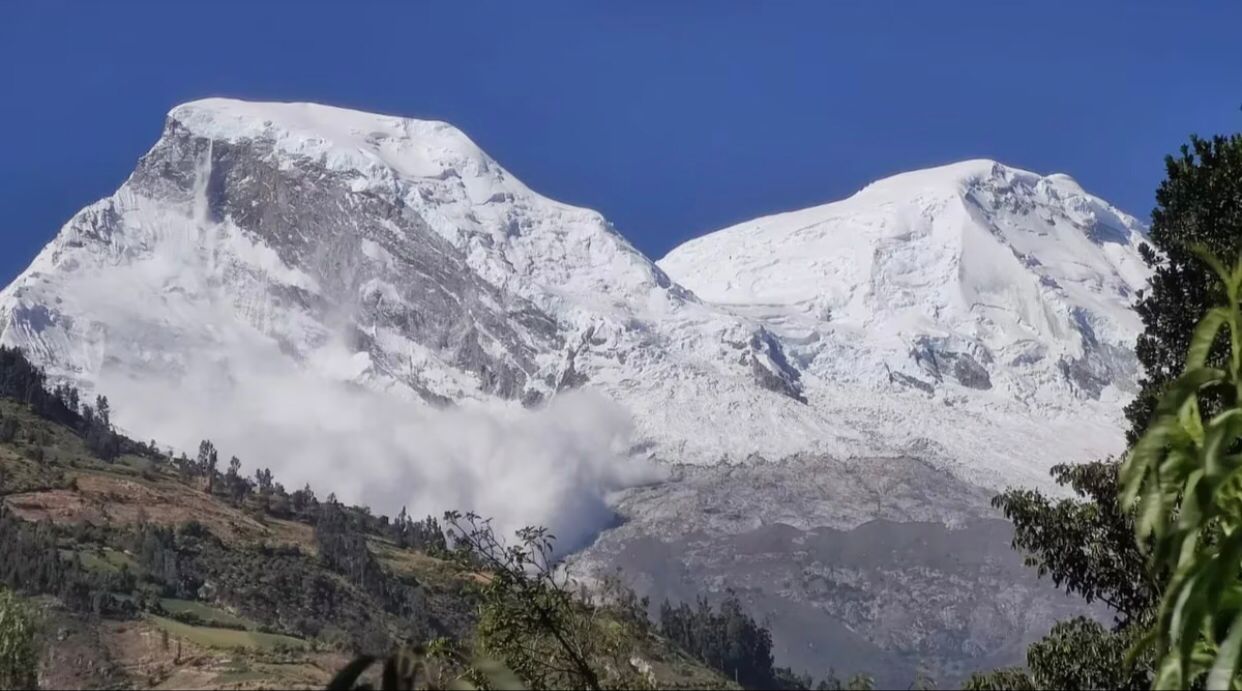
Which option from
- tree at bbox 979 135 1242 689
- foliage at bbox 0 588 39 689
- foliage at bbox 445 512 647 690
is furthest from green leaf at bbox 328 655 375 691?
foliage at bbox 0 588 39 689

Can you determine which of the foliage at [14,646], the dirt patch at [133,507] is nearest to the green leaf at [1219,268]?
the foliage at [14,646]

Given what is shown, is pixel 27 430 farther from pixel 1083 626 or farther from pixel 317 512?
pixel 1083 626

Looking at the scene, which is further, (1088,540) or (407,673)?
(1088,540)

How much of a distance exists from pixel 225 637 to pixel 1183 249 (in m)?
83.2

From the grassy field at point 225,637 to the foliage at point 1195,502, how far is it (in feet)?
279

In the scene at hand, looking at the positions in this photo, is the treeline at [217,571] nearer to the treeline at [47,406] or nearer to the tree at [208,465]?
the treeline at [47,406]

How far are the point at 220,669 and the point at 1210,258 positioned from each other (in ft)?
198

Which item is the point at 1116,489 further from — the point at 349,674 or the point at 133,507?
the point at 133,507

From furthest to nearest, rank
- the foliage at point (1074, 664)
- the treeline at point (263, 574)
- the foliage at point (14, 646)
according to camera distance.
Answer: the treeline at point (263, 574) < the foliage at point (14, 646) < the foliage at point (1074, 664)

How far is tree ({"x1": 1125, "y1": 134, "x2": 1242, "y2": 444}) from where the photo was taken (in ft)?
81.3

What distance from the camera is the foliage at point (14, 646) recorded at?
3005cm

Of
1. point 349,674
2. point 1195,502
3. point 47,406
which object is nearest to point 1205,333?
point 1195,502

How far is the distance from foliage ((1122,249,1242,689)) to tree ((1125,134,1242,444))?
16.3 m

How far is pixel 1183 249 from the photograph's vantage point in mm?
25750
